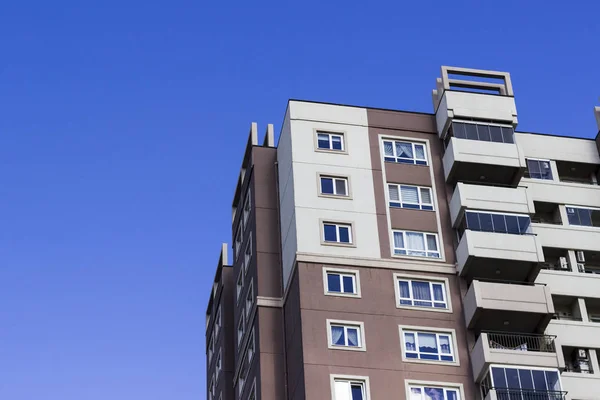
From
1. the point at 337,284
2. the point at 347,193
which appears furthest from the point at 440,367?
the point at 347,193

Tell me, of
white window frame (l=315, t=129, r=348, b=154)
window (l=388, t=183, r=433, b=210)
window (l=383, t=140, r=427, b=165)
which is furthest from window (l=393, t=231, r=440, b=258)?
white window frame (l=315, t=129, r=348, b=154)

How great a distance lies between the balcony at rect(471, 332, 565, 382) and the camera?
57500 mm

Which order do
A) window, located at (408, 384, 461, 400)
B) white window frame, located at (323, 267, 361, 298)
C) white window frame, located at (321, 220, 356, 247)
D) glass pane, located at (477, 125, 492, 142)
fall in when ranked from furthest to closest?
1. glass pane, located at (477, 125, 492, 142)
2. white window frame, located at (321, 220, 356, 247)
3. white window frame, located at (323, 267, 361, 298)
4. window, located at (408, 384, 461, 400)

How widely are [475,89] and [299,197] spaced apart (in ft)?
45.2

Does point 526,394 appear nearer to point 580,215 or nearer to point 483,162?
point 483,162

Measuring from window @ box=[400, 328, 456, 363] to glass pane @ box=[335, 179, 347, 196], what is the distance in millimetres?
8835

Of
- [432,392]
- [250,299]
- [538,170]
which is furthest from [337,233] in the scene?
[538,170]

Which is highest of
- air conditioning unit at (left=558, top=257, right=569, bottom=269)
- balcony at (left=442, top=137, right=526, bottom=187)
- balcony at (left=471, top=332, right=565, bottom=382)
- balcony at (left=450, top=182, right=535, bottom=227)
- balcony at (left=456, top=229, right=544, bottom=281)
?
balcony at (left=442, top=137, right=526, bottom=187)

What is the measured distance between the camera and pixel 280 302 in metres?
63.1

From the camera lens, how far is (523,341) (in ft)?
197

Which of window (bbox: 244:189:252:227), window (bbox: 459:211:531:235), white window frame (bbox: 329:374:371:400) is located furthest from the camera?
window (bbox: 244:189:252:227)

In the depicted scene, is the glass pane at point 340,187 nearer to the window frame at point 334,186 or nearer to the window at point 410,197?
the window frame at point 334,186

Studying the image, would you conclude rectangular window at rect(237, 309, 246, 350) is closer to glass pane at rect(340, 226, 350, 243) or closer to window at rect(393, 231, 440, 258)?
glass pane at rect(340, 226, 350, 243)

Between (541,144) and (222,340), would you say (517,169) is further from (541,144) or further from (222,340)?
(222,340)
